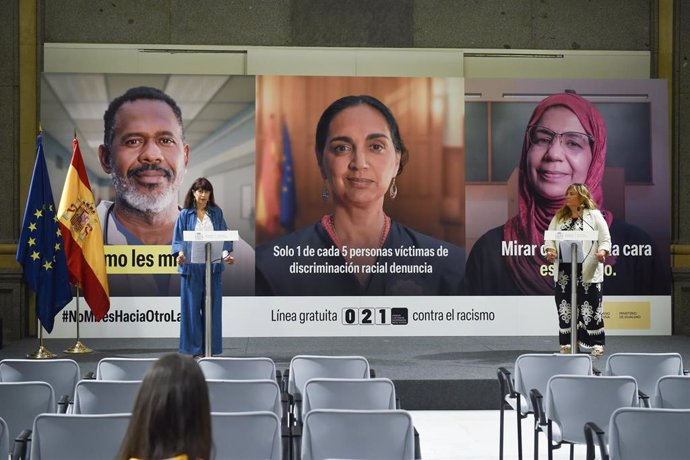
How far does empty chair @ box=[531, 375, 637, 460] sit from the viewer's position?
183 inches

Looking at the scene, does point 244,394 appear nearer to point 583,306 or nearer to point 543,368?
point 543,368

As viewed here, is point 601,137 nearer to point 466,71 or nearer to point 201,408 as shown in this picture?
point 466,71

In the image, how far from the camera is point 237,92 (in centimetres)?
1021

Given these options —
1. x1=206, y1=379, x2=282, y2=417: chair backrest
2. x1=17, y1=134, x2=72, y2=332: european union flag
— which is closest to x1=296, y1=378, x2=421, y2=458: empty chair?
x1=206, y1=379, x2=282, y2=417: chair backrest

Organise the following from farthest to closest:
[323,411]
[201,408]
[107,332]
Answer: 1. [107,332]
2. [323,411]
3. [201,408]

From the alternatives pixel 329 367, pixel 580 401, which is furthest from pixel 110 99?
pixel 580 401

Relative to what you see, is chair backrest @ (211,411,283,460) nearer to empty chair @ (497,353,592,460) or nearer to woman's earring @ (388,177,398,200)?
empty chair @ (497,353,592,460)

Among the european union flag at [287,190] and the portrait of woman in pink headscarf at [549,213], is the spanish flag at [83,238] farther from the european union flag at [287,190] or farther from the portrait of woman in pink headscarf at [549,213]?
the portrait of woman in pink headscarf at [549,213]

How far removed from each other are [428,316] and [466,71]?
9.40 feet

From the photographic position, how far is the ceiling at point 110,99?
10062 millimetres

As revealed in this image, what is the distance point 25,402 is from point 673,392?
299cm

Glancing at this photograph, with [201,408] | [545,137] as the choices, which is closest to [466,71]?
[545,137]

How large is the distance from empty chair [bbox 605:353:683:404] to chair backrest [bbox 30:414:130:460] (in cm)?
299

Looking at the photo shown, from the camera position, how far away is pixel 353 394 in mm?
4664
